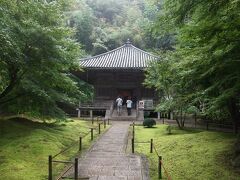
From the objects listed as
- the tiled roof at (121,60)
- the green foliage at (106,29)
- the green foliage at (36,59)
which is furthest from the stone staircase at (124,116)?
the green foliage at (106,29)

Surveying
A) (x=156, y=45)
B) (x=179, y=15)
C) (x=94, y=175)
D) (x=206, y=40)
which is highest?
(x=156, y=45)

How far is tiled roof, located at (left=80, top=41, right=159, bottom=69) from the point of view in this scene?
36.6 metres

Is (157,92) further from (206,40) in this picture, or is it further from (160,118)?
(206,40)

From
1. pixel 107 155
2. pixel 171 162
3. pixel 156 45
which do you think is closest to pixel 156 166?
pixel 171 162

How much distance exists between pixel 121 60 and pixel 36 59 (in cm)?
2467

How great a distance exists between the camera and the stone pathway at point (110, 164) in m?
11.2

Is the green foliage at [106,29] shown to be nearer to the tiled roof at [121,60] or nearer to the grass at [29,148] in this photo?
the tiled roof at [121,60]

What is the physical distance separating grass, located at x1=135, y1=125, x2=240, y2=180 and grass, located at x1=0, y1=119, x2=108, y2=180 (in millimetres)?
3835

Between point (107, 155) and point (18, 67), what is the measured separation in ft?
18.6

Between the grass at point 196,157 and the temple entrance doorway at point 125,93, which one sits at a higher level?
the temple entrance doorway at point 125,93

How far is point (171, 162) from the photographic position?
1317 cm

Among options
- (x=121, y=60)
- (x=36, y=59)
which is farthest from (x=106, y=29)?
(x=36, y=59)

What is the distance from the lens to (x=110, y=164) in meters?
12.8

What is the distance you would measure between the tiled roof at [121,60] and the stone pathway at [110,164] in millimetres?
19402
